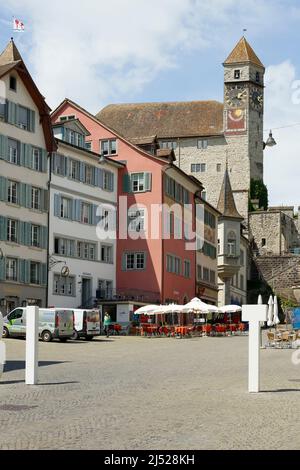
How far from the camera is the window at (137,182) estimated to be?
59312 millimetres

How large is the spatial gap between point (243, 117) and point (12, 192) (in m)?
73.5

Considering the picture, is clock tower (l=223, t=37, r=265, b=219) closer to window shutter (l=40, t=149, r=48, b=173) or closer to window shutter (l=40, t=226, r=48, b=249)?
window shutter (l=40, t=149, r=48, b=173)

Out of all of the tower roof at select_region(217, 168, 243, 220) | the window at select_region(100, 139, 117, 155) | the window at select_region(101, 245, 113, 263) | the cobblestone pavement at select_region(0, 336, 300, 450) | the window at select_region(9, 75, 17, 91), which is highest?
the window at select_region(9, 75, 17, 91)

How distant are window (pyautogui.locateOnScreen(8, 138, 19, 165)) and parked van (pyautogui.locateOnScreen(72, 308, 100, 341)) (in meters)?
11.0

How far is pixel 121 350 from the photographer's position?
3378 centimetres

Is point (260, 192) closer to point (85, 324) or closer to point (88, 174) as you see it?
point (88, 174)

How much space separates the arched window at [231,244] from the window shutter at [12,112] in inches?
1480

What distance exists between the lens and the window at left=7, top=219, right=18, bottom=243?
4828cm

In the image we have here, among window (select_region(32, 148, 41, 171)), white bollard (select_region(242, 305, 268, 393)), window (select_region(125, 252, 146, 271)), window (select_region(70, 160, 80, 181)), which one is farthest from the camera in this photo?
window (select_region(125, 252, 146, 271))

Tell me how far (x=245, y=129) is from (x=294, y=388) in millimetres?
101520

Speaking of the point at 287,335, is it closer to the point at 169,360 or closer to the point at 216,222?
the point at 169,360

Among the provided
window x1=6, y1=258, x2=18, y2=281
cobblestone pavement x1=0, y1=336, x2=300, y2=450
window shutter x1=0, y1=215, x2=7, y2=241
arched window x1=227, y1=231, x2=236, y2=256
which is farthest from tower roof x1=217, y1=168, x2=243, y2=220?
cobblestone pavement x1=0, y1=336, x2=300, y2=450

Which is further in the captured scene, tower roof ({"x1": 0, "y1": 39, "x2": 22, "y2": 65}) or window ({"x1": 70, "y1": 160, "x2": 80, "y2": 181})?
tower roof ({"x1": 0, "y1": 39, "x2": 22, "y2": 65})

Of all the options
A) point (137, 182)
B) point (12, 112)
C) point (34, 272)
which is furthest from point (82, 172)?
point (34, 272)
